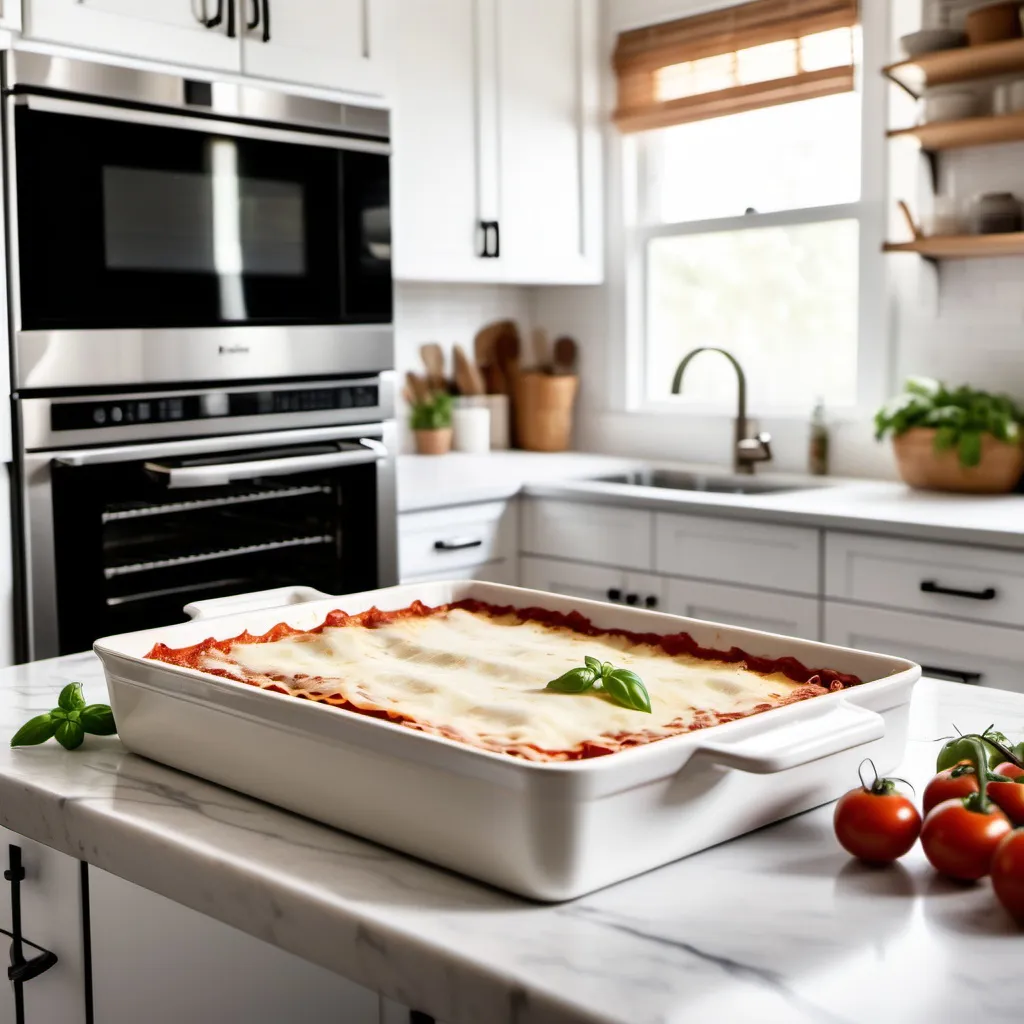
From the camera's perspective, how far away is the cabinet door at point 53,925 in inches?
50.3

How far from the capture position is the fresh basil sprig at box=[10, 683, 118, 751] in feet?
4.41

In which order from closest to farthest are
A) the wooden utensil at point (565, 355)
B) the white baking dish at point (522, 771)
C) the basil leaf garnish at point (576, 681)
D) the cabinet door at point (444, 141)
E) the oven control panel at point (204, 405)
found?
the white baking dish at point (522, 771) → the basil leaf garnish at point (576, 681) → the oven control panel at point (204, 405) → the cabinet door at point (444, 141) → the wooden utensil at point (565, 355)

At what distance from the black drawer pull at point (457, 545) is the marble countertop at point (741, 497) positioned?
0.10 metres

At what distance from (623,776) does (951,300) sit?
2.77 metres

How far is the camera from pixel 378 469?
325 centimetres

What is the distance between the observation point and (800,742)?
3.38 feet

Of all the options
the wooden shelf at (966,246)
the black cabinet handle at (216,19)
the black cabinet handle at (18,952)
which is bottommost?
the black cabinet handle at (18,952)

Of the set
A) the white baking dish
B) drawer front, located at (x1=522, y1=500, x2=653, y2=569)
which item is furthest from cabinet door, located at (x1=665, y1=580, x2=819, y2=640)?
the white baking dish

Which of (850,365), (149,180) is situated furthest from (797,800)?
(850,365)

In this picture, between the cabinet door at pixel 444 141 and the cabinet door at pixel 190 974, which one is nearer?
the cabinet door at pixel 190 974

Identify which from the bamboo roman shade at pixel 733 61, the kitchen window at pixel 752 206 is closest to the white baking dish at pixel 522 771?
the kitchen window at pixel 752 206

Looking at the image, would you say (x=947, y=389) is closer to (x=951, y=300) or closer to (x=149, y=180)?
(x=951, y=300)

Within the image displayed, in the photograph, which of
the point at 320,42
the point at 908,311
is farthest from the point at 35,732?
the point at 908,311

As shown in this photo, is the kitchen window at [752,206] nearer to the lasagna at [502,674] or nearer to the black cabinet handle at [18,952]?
the lasagna at [502,674]
